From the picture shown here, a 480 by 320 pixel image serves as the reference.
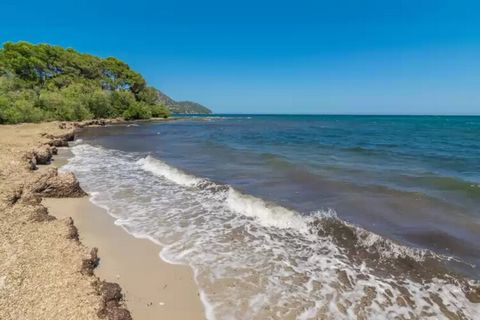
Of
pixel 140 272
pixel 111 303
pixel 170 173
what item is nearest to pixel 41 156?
pixel 170 173

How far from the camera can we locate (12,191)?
8125 millimetres

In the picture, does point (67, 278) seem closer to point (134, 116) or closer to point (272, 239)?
point (272, 239)

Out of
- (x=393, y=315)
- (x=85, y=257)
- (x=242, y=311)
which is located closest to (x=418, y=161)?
(x=393, y=315)

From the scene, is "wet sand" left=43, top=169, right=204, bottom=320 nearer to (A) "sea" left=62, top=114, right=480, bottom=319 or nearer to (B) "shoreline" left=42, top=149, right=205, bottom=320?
(B) "shoreline" left=42, top=149, right=205, bottom=320

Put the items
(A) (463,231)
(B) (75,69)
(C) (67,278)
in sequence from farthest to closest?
(B) (75,69) → (A) (463,231) → (C) (67,278)

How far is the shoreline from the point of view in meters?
4.77

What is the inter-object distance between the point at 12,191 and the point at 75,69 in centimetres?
7264

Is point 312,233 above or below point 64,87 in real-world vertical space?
below

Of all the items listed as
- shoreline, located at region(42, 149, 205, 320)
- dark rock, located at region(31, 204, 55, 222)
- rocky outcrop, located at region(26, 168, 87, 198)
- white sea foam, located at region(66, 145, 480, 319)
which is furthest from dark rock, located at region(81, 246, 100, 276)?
rocky outcrop, located at region(26, 168, 87, 198)

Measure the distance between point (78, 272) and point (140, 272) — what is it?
1.21 meters

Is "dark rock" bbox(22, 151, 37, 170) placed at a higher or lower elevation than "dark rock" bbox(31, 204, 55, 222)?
higher

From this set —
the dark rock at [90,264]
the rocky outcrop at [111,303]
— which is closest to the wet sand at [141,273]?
the dark rock at [90,264]

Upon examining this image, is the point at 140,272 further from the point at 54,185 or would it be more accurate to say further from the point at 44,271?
the point at 54,185

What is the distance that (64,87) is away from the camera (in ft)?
202
